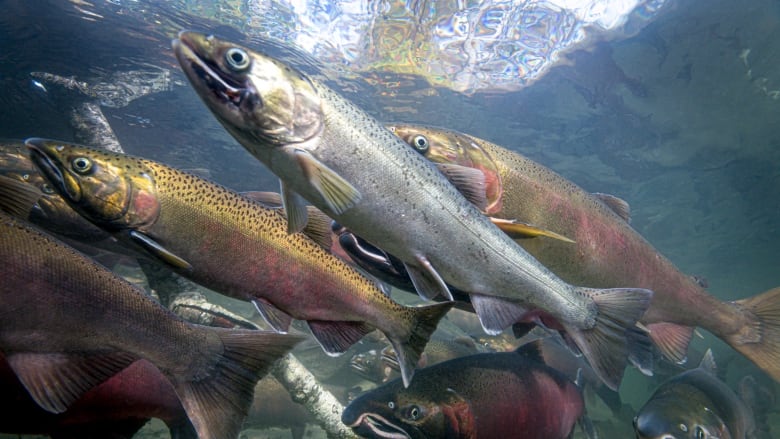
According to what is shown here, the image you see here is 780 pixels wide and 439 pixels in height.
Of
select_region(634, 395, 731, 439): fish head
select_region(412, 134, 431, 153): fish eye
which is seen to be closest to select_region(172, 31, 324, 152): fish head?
select_region(412, 134, 431, 153): fish eye

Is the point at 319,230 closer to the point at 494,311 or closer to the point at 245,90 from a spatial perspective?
the point at 245,90

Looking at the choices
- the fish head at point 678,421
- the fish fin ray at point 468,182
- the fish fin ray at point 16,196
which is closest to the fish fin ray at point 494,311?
the fish fin ray at point 468,182

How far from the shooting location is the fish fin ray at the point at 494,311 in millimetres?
2666

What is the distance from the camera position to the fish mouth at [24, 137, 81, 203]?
Answer: 224 cm

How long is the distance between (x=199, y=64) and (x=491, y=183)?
2.31 meters

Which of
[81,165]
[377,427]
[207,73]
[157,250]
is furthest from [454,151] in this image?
[81,165]

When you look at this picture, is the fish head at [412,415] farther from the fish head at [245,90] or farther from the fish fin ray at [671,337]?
the fish head at [245,90]

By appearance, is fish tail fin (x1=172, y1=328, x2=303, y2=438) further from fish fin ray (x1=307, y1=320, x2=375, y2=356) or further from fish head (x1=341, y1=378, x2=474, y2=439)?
fish head (x1=341, y1=378, x2=474, y2=439)

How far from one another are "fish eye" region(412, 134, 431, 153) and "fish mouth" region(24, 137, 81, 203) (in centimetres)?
231

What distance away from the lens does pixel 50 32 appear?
39.1 ft

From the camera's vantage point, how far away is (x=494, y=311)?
8.91ft

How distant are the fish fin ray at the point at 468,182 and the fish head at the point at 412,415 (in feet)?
5.99

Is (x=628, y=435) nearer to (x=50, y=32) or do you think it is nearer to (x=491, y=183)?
(x=491, y=183)

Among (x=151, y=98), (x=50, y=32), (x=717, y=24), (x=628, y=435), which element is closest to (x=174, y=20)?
(x=50, y=32)
